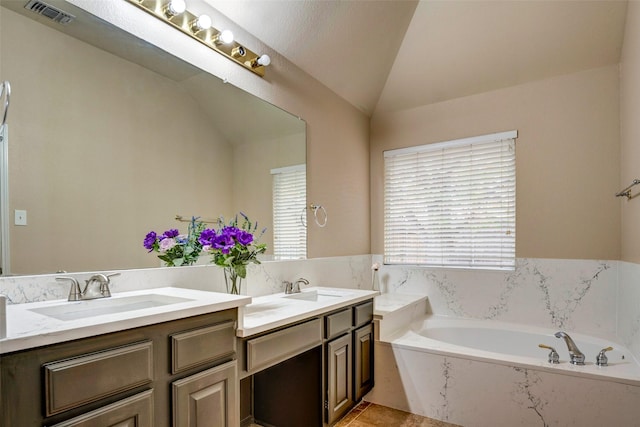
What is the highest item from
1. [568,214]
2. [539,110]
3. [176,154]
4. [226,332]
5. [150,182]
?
[539,110]

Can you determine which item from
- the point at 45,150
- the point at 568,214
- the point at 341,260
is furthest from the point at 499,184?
the point at 45,150

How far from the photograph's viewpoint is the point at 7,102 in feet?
4.31

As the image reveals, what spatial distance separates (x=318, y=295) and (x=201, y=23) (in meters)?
1.78

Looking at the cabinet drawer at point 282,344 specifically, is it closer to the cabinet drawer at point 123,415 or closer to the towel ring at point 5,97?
the cabinet drawer at point 123,415

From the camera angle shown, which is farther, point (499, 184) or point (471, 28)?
point (499, 184)

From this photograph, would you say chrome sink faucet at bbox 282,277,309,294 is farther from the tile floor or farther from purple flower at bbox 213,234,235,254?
the tile floor

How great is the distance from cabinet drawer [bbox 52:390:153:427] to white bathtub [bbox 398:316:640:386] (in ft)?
5.94

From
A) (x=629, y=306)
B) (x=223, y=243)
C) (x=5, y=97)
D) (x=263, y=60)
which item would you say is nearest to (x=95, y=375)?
(x=223, y=243)

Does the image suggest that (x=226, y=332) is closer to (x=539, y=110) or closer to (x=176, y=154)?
(x=176, y=154)

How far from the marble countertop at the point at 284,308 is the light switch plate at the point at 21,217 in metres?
0.85

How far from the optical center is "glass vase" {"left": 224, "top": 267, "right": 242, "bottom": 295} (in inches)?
75.3

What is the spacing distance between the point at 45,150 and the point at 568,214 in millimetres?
3305

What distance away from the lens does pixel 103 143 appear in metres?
1.58

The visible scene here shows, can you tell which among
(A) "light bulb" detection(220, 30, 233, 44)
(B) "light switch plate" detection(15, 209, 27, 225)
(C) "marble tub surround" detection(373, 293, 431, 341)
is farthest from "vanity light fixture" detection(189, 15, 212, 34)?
(C) "marble tub surround" detection(373, 293, 431, 341)
